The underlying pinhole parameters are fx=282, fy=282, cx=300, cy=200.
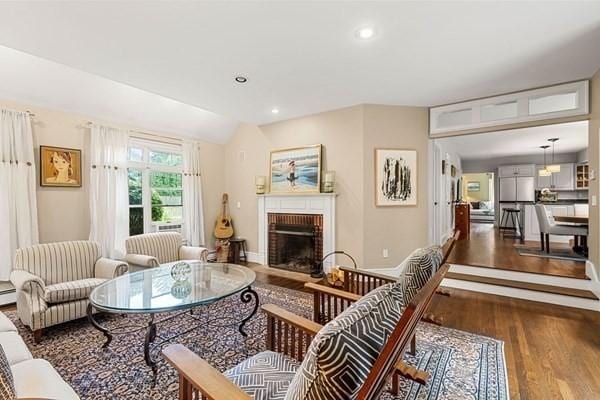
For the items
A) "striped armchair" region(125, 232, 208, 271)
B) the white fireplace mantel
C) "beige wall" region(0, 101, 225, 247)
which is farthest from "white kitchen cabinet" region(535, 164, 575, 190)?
"beige wall" region(0, 101, 225, 247)

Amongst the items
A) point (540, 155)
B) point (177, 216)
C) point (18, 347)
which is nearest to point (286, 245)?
point (177, 216)

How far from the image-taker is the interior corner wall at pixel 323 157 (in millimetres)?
4398

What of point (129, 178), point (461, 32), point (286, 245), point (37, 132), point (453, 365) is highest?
point (461, 32)

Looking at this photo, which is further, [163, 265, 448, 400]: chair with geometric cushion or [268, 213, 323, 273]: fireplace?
[268, 213, 323, 273]: fireplace

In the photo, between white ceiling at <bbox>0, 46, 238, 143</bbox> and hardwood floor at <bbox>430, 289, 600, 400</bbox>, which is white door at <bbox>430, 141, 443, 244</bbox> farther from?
white ceiling at <bbox>0, 46, 238, 143</bbox>

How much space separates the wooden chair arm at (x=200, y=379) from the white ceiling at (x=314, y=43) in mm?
2298

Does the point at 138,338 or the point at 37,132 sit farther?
the point at 37,132

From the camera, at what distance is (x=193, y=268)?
3.11m

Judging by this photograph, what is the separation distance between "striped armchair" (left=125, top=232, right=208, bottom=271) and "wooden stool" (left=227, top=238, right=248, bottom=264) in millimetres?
1512

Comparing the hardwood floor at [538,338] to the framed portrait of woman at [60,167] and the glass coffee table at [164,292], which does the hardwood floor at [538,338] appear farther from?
the framed portrait of woman at [60,167]

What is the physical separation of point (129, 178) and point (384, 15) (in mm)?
4410

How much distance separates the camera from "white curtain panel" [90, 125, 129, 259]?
4062 mm

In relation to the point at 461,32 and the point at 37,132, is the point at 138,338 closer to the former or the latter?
the point at 37,132

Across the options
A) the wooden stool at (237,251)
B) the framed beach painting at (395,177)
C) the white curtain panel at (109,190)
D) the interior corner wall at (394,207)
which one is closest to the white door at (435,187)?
the interior corner wall at (394,207)
